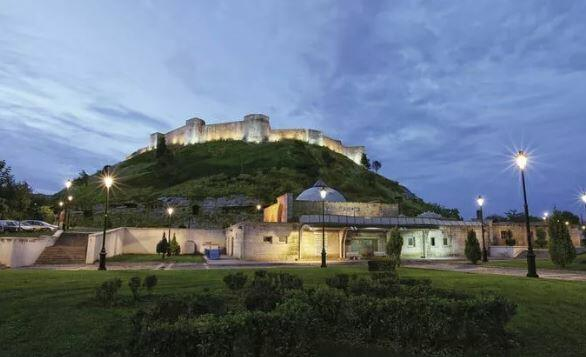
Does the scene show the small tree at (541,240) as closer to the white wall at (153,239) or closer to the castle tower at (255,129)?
the white wall at (153,239)

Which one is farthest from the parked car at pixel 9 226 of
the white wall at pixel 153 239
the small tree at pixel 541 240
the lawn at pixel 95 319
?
the small tree at pixel 541 240

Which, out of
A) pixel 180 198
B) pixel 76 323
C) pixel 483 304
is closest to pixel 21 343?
pixel 76 323

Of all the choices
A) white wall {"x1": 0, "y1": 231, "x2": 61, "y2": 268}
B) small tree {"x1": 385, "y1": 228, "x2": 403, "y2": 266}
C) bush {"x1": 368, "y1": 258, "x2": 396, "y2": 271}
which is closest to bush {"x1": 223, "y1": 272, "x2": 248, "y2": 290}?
bush {"x1": 368, "y1": 258, "x2": 396, "y2": 271}

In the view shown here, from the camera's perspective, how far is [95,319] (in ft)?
30.9

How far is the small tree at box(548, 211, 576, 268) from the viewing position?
23453mm

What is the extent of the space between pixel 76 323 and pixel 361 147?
463ft

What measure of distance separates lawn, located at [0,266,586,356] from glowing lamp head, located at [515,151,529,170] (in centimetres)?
682

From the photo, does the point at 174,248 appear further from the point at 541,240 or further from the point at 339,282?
the point at 541,240

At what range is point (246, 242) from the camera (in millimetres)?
35781

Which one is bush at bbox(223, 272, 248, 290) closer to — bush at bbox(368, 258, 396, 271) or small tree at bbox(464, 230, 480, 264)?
bush at bbox(368, 258, 396, 271)

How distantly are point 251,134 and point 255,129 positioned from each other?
7.31 feet

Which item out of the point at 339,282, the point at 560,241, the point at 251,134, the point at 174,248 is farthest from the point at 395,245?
the point at 251,134

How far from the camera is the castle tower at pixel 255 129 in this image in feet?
442

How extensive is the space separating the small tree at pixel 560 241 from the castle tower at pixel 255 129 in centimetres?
11497
